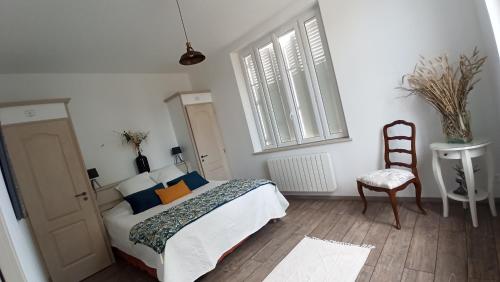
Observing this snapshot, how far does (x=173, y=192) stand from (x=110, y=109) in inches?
70.2

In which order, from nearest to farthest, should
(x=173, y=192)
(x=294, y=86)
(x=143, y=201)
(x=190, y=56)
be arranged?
(x=190, y=56) < (x=143, y=201) < (x=173, y=192) < (x=294, y=86)

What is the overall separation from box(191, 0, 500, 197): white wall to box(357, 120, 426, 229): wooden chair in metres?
0.12

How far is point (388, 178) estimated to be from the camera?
2.29 meters

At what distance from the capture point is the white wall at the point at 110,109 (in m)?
3.16

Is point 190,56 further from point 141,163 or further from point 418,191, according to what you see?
point 418,191

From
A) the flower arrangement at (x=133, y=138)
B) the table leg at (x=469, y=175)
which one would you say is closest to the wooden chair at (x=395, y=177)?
the table leg at (x=469, y=175)

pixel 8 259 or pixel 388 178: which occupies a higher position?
pixel 8 259

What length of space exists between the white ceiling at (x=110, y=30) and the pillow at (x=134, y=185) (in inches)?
66.0

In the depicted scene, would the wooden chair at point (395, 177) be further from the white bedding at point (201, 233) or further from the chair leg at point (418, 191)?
the white bedding at point (201, 233)

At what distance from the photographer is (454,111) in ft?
6.78

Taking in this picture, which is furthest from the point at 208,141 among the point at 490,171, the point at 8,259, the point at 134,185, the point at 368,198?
the point at 490,171

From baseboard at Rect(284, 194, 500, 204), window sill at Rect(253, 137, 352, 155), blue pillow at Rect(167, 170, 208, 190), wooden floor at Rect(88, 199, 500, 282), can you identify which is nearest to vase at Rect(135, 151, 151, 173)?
blue pillow at Rect(167, 170, 208, 190)

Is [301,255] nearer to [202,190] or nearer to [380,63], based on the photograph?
[202,190]

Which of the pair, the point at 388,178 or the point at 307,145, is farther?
the point at 307,145
